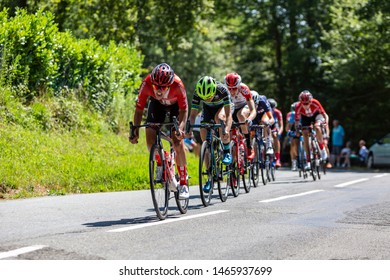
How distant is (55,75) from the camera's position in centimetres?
1909

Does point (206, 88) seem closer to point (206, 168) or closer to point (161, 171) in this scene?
point (206, 168)

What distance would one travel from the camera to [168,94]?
1003cm

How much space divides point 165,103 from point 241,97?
4996 mm

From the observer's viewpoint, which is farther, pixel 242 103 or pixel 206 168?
pixel 242 103

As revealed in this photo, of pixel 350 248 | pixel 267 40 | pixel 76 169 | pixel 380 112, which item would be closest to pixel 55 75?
pixel 76 169

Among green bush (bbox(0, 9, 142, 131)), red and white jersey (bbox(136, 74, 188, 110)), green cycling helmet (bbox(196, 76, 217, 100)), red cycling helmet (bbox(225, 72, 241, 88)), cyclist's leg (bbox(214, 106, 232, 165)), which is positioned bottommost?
cyclist's leg (bbox(214, 106, 232, 165))

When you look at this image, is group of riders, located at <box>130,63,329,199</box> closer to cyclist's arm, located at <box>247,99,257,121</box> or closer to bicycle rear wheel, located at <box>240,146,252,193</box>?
cyclist's arm, located at <box>247,99,257,121</box>

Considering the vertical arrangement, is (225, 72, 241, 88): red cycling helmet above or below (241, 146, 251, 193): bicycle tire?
above

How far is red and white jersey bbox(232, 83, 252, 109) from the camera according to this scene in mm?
14883

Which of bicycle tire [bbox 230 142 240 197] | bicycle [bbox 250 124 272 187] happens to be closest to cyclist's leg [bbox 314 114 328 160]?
bicycle [bbox 250 124 272 187]

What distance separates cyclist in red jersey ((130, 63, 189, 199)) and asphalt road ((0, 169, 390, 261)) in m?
0.77

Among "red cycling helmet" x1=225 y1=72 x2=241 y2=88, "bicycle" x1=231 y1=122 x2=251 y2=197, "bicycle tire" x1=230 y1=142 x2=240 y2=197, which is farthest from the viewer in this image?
"red cycling helmet" x1=225 y1=72 x2=241 y2=88

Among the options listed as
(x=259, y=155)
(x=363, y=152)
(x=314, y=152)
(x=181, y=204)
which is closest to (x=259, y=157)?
(x=259, y=155)
